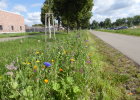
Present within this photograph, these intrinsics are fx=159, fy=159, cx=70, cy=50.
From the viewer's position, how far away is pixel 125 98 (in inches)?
104

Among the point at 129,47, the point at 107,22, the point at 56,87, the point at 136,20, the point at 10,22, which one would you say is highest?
the point at 136,20

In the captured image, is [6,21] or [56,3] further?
[6,21]

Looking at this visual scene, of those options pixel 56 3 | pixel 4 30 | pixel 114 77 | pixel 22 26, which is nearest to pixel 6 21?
pixel 4 30

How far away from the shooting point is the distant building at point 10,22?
4273cm

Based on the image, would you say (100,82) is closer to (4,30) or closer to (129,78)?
(129,78)

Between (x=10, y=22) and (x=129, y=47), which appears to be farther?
(x=10, y=22)

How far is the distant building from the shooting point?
140ft

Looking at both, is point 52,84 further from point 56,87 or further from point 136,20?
point 136,20

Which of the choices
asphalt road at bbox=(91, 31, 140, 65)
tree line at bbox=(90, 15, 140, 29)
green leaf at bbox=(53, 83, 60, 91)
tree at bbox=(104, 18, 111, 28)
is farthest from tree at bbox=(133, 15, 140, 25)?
green leaf at bbox=(53, 83, 60, 91)

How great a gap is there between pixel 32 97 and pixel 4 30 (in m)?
45.2

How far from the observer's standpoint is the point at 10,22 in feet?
154

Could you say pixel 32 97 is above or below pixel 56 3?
below

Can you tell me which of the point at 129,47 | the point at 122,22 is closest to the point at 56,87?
the point at 129,47

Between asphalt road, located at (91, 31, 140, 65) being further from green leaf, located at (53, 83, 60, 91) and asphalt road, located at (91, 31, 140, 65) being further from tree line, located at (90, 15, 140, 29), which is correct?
tree line, located at (90, 15, 140, 29)
